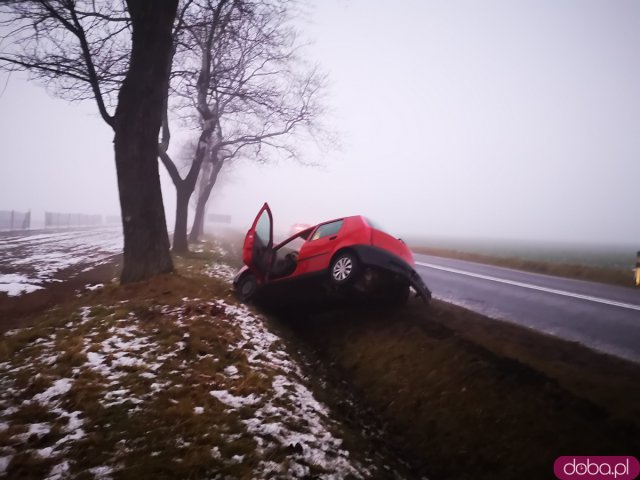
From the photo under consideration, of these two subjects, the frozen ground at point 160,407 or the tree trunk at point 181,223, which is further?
the tree trunk at point 181,223

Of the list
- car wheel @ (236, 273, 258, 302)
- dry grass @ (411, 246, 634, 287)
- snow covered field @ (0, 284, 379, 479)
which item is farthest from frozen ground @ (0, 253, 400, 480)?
dry grass @ (411, 246, 634, 287)

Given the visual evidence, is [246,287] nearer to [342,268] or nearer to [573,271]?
[342,268]

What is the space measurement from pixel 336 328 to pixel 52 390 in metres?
4.31

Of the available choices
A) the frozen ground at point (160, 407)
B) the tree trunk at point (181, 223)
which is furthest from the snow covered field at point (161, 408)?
the tree trunk at point (181, 223)

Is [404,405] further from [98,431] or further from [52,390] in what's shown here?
[52,390]

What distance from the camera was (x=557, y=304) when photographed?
303 inches

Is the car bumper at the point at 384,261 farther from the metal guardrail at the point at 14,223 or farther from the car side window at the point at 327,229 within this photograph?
the metal guardrail at the point at 14,223

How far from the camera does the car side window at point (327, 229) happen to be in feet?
21.6

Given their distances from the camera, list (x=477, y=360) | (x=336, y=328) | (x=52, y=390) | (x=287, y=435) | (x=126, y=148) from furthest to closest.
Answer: (x=126, y=148), (x=336, y=328), (x=477, y=360), (x=52, y=390), (x=287, y=435)

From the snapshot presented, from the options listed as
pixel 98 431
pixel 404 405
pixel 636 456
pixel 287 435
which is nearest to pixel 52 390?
pixel 98 431

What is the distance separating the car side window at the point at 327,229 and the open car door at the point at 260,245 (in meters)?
0.93

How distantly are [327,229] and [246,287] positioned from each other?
234 centimetres

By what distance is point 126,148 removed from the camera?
7.14 meters

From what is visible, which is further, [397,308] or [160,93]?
[160,93]
